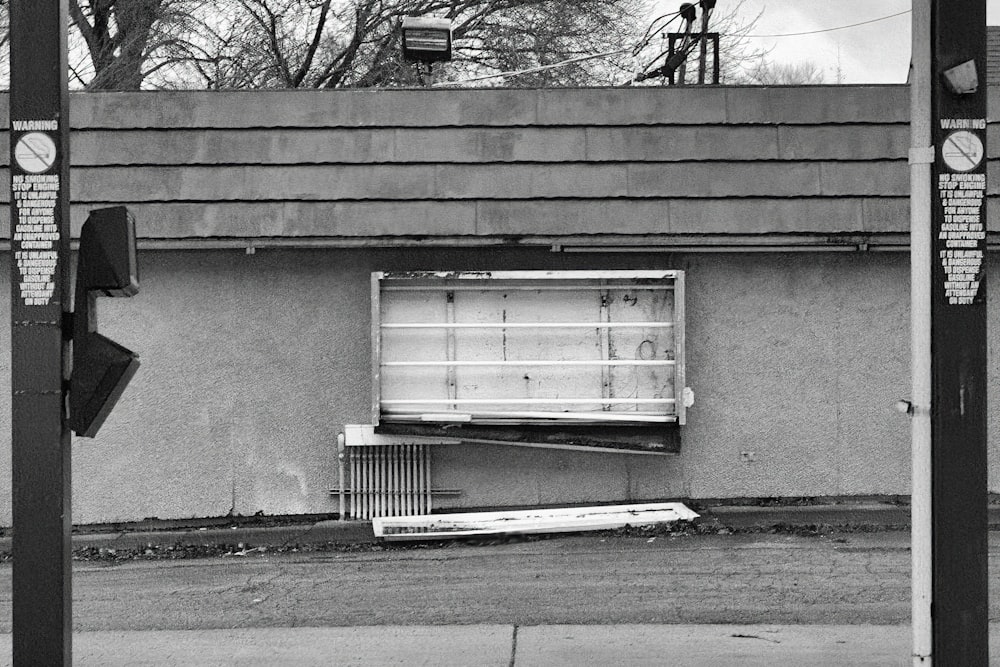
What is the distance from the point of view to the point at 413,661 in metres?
5.68

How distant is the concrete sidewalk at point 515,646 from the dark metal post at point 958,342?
1.39 m

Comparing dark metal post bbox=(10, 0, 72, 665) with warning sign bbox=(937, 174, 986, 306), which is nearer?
dark metal post bbox=(10, 0, 72, 665)

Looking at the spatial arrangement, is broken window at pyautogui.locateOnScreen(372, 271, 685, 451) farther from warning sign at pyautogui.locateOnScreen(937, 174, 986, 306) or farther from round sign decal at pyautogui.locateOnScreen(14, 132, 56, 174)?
round sign decal at pyautogui.locateOnScreen(14, 132, 56, 174)

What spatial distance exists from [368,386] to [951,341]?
550 cm

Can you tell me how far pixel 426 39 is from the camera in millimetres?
9852

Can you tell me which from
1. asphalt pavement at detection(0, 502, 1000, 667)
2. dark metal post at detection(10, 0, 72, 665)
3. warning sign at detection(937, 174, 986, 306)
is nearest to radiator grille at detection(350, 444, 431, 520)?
asphalt pavement at detection(0, 502, 1000, 667)

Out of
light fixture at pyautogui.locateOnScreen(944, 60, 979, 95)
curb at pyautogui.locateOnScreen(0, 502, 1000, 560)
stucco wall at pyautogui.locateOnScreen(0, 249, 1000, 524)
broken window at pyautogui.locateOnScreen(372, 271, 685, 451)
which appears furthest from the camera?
stucco wall at pyautogui.locateOnScreen(0, 249, 1000, 524)

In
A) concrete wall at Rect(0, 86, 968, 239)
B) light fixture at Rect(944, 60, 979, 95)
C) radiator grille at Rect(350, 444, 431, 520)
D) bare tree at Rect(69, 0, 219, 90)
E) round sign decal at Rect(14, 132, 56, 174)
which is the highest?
bare tree at Rect(69, 0, 219, 90)

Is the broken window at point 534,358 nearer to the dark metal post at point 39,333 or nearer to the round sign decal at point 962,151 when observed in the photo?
the round sign decal at point 962,151

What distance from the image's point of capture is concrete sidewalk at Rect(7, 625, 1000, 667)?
5.63 meters

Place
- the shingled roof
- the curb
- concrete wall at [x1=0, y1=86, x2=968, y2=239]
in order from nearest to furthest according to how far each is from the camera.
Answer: the curb < concrete wall at [x1=0, y1=86, x2=968, y2=239] < the shingled roof

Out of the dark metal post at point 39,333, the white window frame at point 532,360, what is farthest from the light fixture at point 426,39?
the dark metal post at point 39,333

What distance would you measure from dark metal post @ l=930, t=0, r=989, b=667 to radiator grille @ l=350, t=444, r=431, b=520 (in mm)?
5237

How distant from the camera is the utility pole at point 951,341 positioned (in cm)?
420
